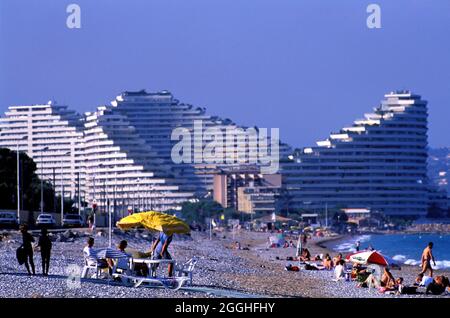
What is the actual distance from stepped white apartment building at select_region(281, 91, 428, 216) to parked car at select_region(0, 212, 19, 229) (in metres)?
94.0

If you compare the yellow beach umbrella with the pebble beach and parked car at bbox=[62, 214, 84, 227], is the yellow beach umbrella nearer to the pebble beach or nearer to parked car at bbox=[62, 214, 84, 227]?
the pebble beach

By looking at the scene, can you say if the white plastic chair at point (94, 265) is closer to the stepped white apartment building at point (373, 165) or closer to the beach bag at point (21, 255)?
the beach bag at point (21, 255)

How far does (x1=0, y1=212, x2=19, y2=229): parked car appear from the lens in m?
42.3

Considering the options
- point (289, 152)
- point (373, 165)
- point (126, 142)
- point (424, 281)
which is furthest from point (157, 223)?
point (289, 152)

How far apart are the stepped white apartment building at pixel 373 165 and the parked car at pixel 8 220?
309ft

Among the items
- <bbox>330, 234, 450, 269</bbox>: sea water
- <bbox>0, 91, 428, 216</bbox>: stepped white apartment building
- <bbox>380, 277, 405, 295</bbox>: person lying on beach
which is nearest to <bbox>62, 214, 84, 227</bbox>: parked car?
<bbox>330, 234, 450, 269</bbox>: sea water

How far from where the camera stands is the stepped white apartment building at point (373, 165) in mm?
140625

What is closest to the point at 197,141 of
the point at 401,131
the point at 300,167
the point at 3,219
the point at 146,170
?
the point at 146,170

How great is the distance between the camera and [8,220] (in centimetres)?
4312

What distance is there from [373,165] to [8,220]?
345 feet

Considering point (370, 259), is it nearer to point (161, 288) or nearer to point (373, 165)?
point (161, 288)

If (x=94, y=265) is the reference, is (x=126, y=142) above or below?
above
